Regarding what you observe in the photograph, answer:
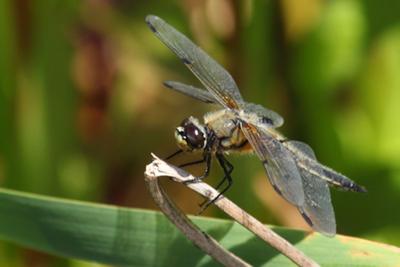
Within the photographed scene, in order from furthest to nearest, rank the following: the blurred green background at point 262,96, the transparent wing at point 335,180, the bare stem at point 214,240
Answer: the blurred green background at point 262,96
the transparent wing at point 335,180
the bare stem at point 214,240

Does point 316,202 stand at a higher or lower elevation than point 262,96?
higher

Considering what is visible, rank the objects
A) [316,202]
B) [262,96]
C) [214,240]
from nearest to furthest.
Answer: [214,240] < [316,202] < [262,96]

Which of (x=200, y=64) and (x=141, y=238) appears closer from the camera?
(x=141, y=238)

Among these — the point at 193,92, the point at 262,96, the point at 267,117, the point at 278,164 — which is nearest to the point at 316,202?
the point at 278,164

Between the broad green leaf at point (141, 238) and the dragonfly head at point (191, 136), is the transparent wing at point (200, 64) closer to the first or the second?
the dragonfly head at point (191, 136)

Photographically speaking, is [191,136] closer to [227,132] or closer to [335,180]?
[227,132]

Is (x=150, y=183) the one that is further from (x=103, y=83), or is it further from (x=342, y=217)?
(x=103, y=83)

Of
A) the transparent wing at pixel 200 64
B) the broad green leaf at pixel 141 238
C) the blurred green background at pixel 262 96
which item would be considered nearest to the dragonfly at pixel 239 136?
the transparent wing at pixel 200 64

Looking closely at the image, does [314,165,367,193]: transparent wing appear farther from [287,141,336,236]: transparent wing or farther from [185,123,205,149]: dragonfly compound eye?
[185,123,205,149]: dragonfly compound eye
